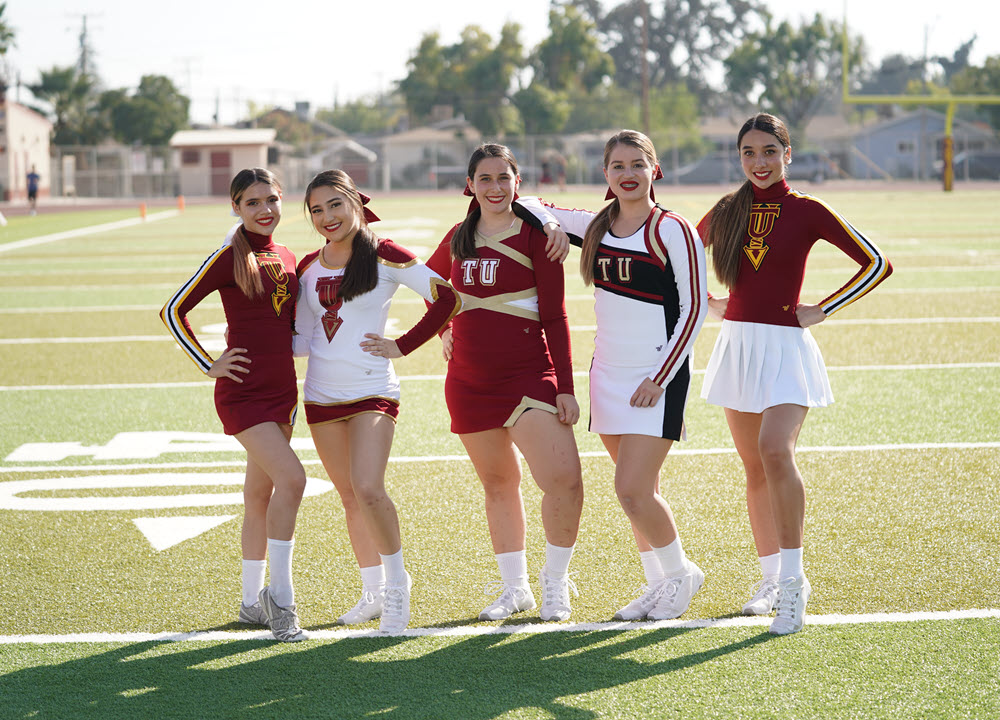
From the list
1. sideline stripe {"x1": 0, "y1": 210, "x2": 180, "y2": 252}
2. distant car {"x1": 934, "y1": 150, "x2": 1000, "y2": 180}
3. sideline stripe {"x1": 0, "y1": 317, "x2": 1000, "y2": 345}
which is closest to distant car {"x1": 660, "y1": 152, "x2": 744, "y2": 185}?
distant car {"x1": 934, "y1": 150, "x2": 1000, "y2": 180}

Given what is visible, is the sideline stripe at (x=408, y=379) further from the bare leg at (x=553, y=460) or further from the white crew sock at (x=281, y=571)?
the bare leg at (x=553, y=460)

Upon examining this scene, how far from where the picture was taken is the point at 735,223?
13.3ft

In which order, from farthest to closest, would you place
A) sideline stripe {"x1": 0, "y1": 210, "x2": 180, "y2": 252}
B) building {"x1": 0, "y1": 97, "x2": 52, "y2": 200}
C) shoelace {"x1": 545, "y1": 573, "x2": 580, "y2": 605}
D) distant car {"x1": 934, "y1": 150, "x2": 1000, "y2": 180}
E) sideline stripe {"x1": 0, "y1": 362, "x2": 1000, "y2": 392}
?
building {"x1": 0, "y1": 97, "x2": 52, "y2": 200} → distant car {"x1": 934, "y1": 150, "x2": 1000, "y2": 180} → sideline stripe {"x1": 0, "y1": 210, "x2": 180, "y2": 252} → sideline stripe {"x1": 0, "y1": 362, "x2": 1000, "y2": 392} → shoelace {"x1": 545, "y1": 573, "x2": 580, "y2": 605}

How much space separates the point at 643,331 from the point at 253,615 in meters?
1.72

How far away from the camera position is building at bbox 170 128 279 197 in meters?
57.5

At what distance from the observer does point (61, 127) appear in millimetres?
64250

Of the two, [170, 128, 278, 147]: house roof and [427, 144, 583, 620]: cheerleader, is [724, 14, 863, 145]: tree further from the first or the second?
[427, 144, 583, 620]: cheerleader

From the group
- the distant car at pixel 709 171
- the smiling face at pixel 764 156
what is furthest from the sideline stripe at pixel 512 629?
the distant car at pixel 709 171

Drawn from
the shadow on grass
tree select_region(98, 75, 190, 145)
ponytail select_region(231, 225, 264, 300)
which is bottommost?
the shadow on grass

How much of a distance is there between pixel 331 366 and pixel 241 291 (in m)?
0.42

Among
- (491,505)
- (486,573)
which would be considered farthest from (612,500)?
(491,505)

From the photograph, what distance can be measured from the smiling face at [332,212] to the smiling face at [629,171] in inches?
36.2

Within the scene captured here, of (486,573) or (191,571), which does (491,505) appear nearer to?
(486,573)

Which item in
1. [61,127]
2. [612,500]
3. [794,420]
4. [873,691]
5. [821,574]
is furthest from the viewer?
[61,127]
